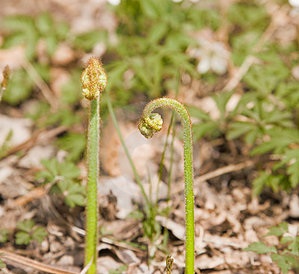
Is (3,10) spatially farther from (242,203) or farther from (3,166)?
(242,203)

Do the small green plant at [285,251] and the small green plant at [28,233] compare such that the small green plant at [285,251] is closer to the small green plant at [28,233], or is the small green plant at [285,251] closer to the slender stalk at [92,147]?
the slender stalk at [92,147]

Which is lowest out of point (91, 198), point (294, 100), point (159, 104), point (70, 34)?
point (91, 198)

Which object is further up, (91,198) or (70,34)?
(70,34)

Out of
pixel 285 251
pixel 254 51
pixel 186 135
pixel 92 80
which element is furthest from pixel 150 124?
pixel 254 51

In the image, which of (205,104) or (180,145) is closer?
(180,145)

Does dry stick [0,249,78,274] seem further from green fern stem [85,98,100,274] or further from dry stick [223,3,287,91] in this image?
dry stick [223,3,287,91]

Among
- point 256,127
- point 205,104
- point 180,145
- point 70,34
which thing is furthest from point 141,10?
point 256,127

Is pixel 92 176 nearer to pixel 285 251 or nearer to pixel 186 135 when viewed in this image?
pixel 186 135
